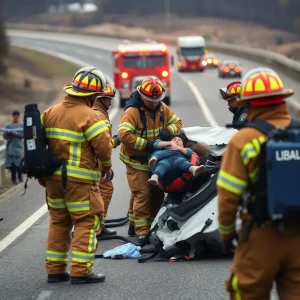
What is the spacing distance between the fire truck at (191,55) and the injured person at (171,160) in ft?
154

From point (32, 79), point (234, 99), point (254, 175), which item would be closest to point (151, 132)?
point (234, 99)

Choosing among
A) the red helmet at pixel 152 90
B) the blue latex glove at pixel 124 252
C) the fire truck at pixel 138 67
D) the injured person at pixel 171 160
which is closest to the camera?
the injured person at pixel 171 160

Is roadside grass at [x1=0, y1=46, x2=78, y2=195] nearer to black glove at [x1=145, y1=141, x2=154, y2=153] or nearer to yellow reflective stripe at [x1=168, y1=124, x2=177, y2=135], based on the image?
yellow reflective stripe at [x1=168, y1=124, x2=177, y2=135]

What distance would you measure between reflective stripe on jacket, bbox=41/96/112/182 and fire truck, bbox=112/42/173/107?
26.0 m

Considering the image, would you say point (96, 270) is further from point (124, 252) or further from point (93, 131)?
point (93, 131)

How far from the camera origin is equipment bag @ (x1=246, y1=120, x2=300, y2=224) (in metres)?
5.03

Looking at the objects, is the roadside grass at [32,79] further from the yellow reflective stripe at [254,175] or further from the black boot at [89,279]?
the yellow reflective stripe at [254,175]

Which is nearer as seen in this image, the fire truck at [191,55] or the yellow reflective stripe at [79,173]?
the yellow reflective stripe at [79,173]

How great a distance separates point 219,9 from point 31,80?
74237 mm

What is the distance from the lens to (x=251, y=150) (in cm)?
521

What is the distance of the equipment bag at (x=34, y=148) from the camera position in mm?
7863

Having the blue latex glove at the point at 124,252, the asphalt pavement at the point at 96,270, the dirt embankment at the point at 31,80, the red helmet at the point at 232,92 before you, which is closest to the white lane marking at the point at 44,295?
the asphalt pavement at the point at 96,270

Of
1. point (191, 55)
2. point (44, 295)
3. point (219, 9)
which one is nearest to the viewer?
point (44, 295)

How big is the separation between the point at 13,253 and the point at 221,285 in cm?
298
